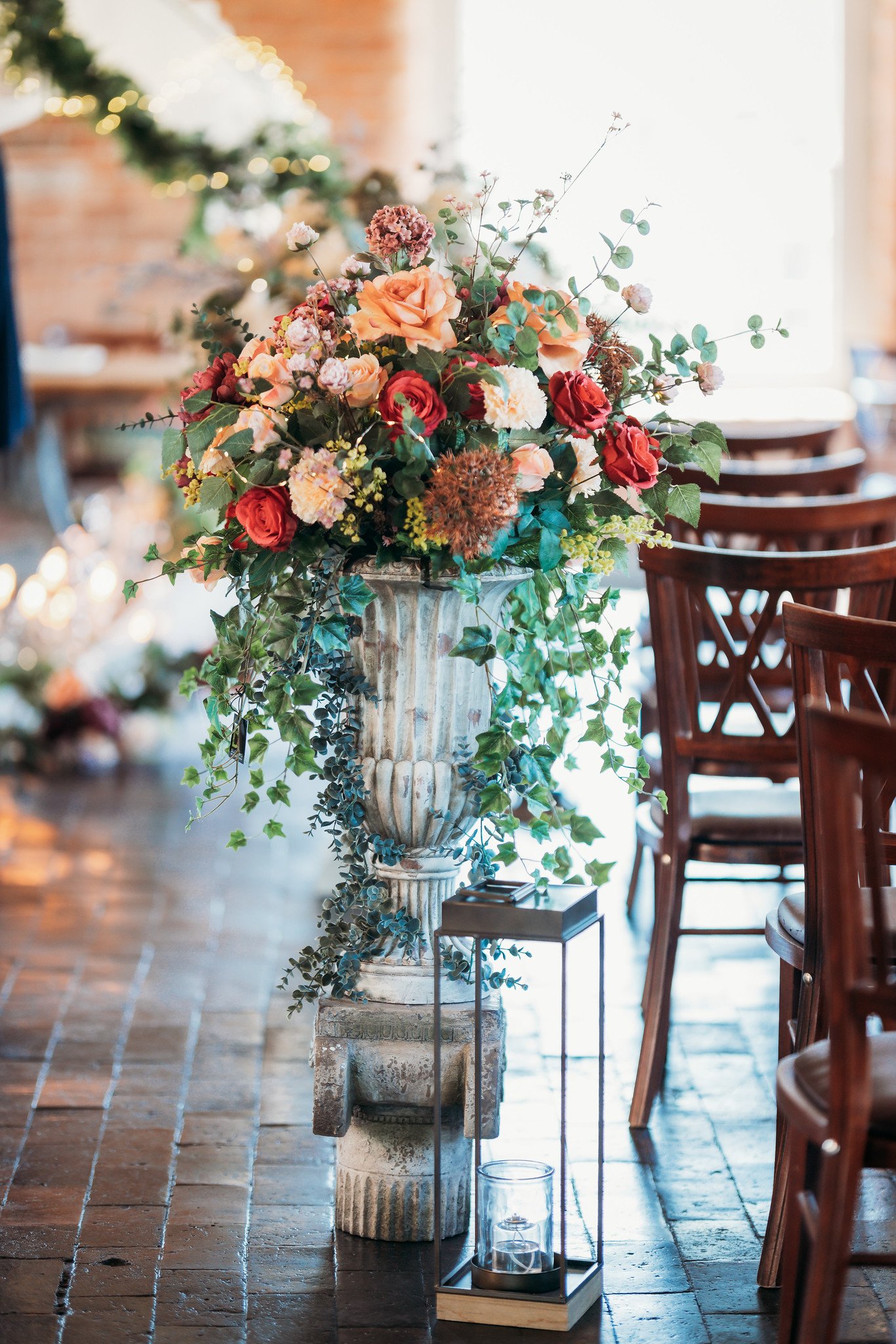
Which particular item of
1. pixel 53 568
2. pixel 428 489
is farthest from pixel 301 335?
pixel 53 568

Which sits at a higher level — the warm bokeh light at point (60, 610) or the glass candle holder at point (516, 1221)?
the glass candle holder at point (516, 1221)

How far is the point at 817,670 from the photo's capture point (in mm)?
2318

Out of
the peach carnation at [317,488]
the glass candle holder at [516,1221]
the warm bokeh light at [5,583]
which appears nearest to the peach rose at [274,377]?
the peach carnation at [317,488]

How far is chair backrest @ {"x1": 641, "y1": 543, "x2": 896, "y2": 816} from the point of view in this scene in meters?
2.81

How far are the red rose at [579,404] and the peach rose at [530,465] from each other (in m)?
0.07

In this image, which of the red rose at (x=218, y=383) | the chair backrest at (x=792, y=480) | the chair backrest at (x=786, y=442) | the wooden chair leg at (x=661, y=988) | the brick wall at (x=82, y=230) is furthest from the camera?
the brick wall at (x=82, y=230)

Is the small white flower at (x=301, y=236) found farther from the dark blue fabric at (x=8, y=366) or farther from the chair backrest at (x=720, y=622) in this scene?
the dark blue fabric at (x=8, y=366)

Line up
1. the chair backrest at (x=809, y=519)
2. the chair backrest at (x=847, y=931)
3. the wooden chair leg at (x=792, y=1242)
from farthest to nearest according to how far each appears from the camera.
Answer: the chair backrest at (x=809, y=519), the wooden chair leg at (x=792, y=1242), the chair backrest at (x=847, y=931)

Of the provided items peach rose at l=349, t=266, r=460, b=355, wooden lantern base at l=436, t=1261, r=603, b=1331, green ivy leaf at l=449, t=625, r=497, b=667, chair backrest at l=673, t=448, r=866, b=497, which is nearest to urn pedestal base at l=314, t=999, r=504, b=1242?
wooden lantern base at l=436, t=1261, r=603, b=1331

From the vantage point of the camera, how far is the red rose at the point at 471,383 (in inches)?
88.0

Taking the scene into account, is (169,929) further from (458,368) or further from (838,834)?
(838,834)

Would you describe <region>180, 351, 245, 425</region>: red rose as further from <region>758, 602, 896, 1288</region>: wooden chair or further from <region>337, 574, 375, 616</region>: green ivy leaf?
<region>758, 602, 896, 1288</region>: wooden chair

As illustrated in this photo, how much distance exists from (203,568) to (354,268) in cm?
49

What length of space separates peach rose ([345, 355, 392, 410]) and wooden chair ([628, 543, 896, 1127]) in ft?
2.51
